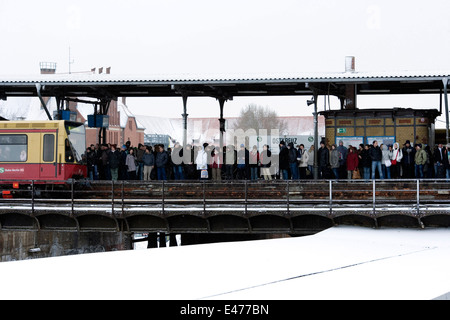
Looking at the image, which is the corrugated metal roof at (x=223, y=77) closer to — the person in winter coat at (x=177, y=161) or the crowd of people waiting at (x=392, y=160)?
the crowd of people waiting at (x=392, y=160)

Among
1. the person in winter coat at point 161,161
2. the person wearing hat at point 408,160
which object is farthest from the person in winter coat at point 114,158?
the person wearing hat at point 408,160

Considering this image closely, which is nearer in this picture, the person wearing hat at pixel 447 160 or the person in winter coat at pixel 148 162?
the person wearing hat at pixel 447 160

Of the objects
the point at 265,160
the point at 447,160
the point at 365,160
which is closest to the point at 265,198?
the point at 265,160

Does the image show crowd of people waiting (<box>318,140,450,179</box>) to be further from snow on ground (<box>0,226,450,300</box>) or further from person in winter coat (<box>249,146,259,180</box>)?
snow on ground (<box>0,226,450,300</box>)

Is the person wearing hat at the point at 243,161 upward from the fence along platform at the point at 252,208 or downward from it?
upward

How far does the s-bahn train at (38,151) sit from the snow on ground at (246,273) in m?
12.3

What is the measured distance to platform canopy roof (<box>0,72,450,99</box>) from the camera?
28828 millimetres

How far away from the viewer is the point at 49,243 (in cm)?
3959

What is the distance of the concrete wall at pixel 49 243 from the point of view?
36.6 m

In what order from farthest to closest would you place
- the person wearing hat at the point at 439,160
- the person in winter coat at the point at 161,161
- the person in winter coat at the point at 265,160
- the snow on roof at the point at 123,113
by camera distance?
the snow on roof at the point at 123,113 → the person in winter coat at the point at 161,161 → the person in winter coat at the point at 265,160 → the person wearing hat at the point at 439,160

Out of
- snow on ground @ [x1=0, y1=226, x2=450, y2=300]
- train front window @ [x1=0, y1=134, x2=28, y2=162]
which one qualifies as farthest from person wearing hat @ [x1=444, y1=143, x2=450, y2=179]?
train front window @ [x1=0, y1=134, x2=28, y2=162]

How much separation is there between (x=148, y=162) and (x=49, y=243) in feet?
43.8
